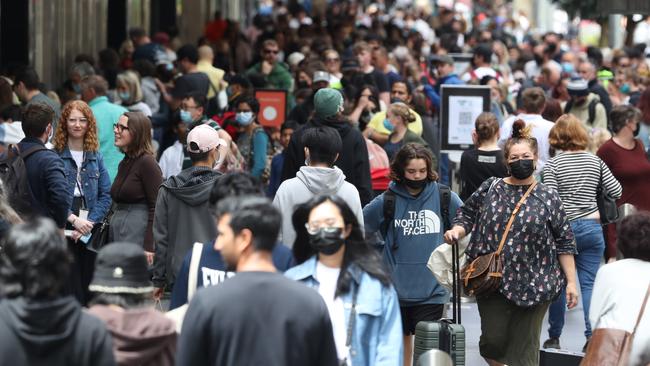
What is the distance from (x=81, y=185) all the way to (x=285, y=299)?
16.9ft

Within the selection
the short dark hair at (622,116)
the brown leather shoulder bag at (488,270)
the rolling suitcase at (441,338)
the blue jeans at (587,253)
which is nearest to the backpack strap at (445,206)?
the brown leather shoulder bag at (488,270)

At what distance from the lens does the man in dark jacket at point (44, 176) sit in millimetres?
9984

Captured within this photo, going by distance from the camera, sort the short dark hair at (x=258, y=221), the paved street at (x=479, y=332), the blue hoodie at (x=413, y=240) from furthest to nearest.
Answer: the paved street at (x=479, y=332) < the blue hoodie at (x=413, y=240) < the short dark hair at (x=258, y=221)

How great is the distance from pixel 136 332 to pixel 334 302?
1.32 meters

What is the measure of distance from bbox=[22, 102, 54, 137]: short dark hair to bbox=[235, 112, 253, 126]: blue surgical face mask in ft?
14.8

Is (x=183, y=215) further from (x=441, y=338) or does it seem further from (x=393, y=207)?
(x=441, y=338)

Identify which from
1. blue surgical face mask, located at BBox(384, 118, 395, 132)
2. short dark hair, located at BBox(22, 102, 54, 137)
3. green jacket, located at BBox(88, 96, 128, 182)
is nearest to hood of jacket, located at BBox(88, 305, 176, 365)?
short dark hair, located at BBox(22, 102, 54, 137)

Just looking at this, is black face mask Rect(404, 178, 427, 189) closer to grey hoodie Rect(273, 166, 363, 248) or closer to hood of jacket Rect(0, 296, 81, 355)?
grey hoodie Rect(273, 166, 363, 248)

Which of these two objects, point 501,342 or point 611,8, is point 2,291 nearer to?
point 501,342

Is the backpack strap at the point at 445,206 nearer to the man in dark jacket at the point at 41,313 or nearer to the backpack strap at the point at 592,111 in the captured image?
the man in dark jacket at the point at 41,313

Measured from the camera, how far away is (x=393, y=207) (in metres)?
9.55

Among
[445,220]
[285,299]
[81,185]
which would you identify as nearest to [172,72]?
[81,185]

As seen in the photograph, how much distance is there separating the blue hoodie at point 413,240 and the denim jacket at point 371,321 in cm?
273

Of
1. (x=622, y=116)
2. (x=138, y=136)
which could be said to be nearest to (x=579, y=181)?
(x=622, y=116)
